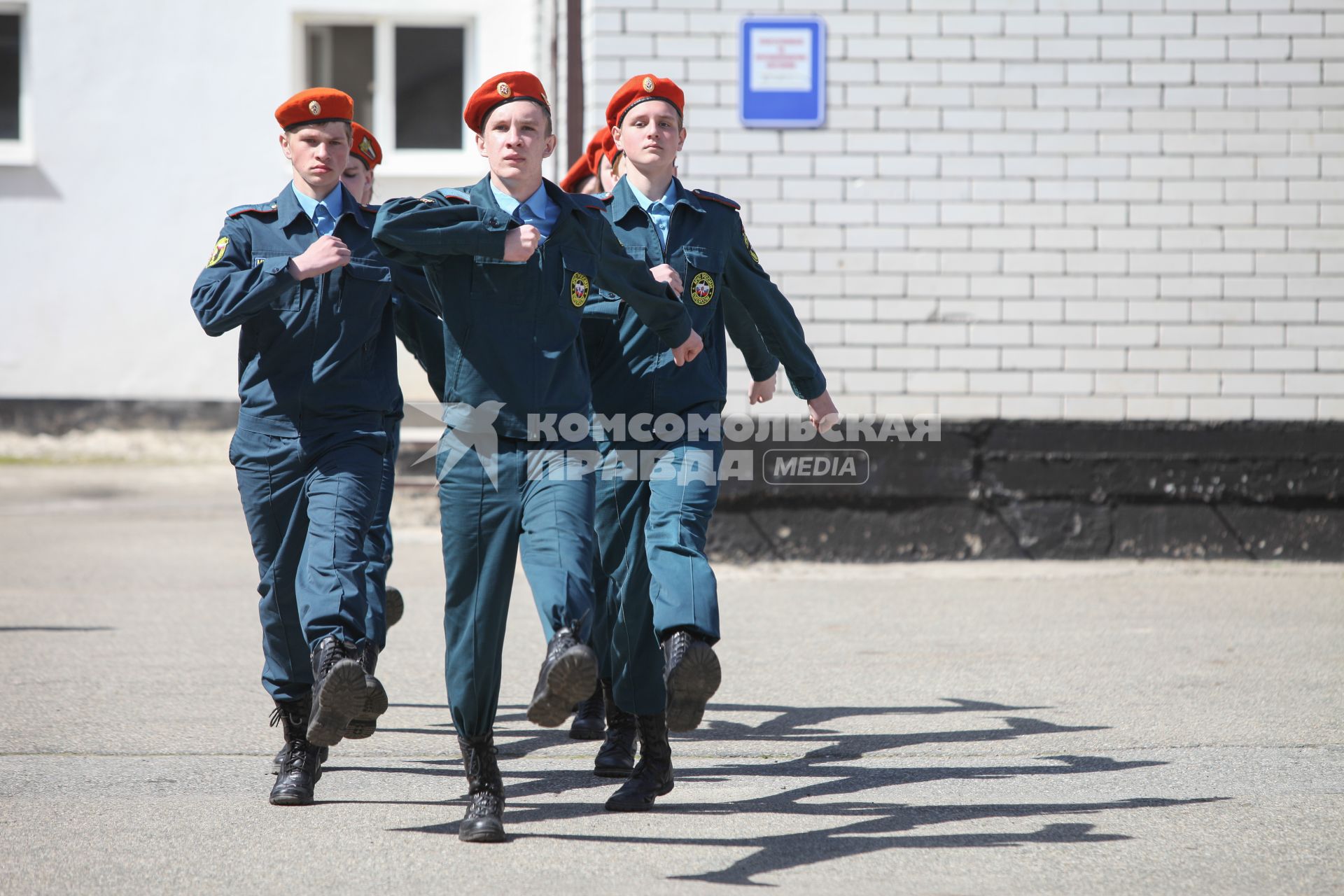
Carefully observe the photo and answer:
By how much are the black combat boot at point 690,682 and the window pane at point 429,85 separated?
10655 mm

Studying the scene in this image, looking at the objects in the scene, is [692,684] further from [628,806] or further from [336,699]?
[336,699]

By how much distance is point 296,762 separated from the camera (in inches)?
178

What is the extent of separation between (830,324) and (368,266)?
5.05 metres

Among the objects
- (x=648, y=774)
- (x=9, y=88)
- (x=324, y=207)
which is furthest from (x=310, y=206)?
(x=9, y=88)

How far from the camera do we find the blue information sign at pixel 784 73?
9.13 meters

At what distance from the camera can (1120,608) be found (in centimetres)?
783

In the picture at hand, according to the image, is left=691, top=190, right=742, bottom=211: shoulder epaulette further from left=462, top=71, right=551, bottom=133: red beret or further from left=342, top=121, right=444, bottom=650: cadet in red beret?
left=342, top=121, right=444, bottom=650: cadet in red beret

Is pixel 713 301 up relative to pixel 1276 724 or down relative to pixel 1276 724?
up

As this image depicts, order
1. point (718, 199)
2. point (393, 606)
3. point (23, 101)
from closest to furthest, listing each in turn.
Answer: point (718, 199), point (393, 606), point (23, 101)

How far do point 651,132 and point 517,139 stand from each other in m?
0.65

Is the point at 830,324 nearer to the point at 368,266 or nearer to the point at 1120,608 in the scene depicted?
the point at 1120,608

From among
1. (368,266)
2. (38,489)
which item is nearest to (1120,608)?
(368,266)

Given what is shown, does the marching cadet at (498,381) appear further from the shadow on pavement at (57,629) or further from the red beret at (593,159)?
the shadow on pavement at (57,629)

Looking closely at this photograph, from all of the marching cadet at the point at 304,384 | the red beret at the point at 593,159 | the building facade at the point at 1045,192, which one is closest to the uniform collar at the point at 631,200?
the marching cadet at the point at 304,384
